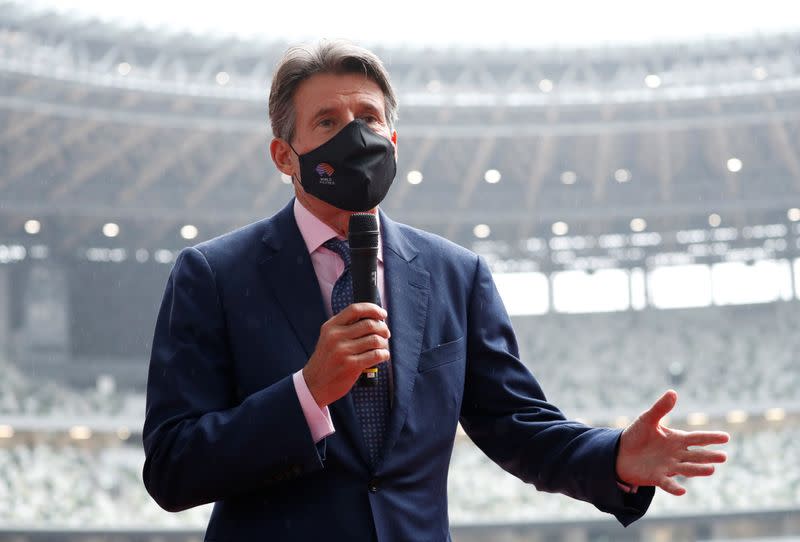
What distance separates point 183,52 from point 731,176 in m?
13.4

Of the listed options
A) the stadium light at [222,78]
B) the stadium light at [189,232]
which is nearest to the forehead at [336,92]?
the stadium light at [222,78]

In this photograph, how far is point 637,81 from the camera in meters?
22.2

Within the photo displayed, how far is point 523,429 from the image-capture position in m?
2.12

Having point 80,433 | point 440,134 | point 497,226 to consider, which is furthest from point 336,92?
point 497,226

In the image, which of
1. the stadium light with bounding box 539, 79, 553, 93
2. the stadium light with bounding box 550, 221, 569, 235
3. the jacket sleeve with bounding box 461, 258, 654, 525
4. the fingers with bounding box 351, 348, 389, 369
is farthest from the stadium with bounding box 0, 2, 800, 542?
the fingers with bounding box 351, 348, 389, 369

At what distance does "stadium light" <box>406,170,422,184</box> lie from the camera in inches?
955

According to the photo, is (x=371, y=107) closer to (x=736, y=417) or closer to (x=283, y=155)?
(x=283, y=155)

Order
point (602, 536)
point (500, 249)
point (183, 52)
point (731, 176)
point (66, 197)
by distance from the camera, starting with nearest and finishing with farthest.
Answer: point (602, 536) < point (183, 52) < point (66, 197) < point (731, 176) < point (500, 249)

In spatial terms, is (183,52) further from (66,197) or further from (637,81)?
(637,81)

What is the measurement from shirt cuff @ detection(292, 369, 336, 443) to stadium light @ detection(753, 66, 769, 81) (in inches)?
853

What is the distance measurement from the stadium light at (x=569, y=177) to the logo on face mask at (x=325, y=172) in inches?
898

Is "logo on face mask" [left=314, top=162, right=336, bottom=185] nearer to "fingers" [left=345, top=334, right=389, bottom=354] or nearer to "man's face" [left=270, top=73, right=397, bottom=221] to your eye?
"man's face" [left=270, top=73, right=397, bottom=221]

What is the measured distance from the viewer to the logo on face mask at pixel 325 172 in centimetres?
196

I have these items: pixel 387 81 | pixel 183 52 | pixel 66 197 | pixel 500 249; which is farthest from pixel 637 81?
pixel 387 81
